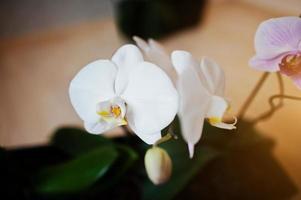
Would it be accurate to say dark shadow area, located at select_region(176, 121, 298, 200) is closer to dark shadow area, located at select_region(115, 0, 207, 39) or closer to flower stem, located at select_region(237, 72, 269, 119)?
flower stem, located at select_region(237, 72, 269, 119)

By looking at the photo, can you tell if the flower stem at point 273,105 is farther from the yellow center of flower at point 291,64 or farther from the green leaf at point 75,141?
the green leaf at point 75,141

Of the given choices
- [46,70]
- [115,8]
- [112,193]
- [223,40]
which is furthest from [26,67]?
[112,193]

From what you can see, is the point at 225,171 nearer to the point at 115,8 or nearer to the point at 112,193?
the point at 112,193

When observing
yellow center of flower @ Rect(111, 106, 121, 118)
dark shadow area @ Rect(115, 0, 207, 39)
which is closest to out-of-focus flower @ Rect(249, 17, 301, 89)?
yellow center of flower @ Rect(111, 106, 121, 118)

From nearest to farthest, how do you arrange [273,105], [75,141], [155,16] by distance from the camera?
[273,105] < [75,141] < [155,16]

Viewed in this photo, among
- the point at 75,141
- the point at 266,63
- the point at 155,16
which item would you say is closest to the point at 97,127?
the point at 266,63

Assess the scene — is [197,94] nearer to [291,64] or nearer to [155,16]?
[291,64]
